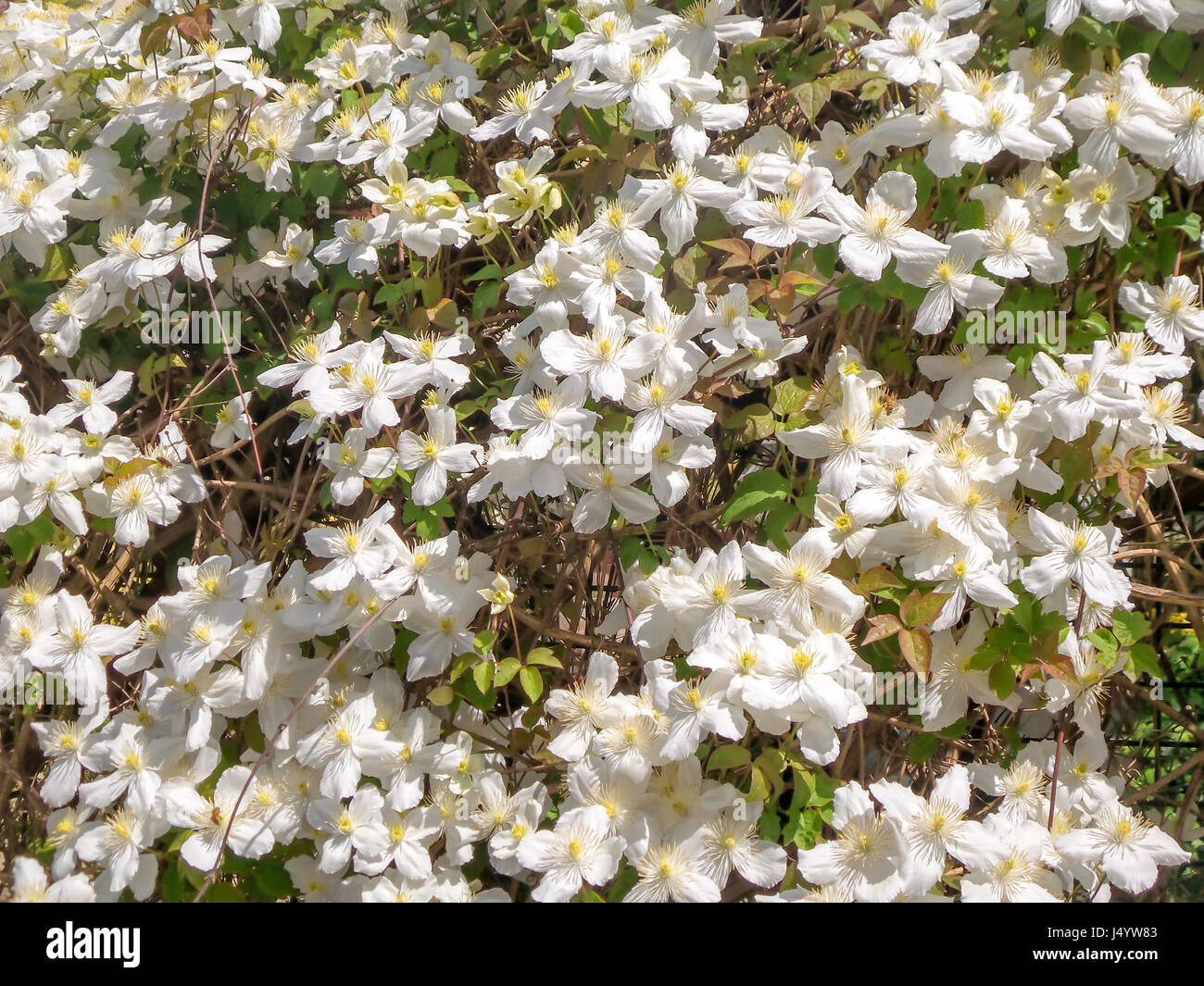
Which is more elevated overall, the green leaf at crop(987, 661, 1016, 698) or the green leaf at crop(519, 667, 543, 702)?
A: the green leaf at crop(987, 661, 1016, 698)

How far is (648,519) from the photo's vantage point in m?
1.17

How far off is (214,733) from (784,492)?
80 cm

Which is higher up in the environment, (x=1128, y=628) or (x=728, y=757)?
(x=1128, y=628)

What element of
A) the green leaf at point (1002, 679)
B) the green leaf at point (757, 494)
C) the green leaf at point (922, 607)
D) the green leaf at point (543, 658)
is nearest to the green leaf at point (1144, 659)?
the green leaf at point (1002, 679)

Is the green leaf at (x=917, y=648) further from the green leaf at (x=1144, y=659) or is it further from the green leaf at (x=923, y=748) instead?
the green leaf at (x=1144, y=659)

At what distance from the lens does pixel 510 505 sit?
53.2 inches

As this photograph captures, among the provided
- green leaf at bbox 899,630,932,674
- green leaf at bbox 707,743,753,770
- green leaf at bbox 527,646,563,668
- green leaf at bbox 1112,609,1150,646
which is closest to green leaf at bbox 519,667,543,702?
green leaf at bbox 527,646,563,668

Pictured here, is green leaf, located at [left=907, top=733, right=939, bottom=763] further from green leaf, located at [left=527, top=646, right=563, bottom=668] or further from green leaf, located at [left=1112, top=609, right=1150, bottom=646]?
green leaf, located at [left=527, top=646, right=563, bottom=668]

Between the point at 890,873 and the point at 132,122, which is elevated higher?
the point at 132,122

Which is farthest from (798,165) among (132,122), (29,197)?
(29,197)

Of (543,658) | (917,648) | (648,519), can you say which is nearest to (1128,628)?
(917,648)

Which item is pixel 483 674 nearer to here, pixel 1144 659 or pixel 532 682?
pixel 532 682

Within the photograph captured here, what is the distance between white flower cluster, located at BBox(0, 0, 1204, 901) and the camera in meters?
1.08

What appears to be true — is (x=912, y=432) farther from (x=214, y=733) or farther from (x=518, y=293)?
(x=214, y=733)
